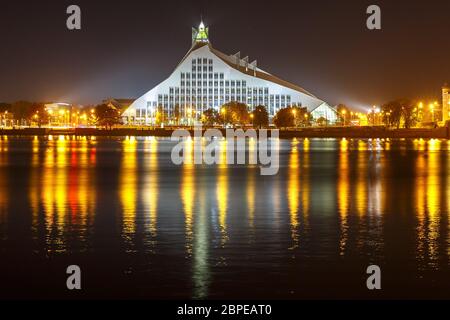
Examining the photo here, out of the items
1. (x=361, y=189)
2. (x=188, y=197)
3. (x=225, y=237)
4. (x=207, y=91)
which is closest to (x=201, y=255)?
(x=225, y=237)

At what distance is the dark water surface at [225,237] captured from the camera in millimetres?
10352

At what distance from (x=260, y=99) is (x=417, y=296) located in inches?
5167

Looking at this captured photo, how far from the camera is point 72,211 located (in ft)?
58.4

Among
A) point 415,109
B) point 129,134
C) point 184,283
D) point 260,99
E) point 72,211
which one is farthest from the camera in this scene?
point 260,99

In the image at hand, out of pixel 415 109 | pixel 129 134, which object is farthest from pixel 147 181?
pixel 415 109

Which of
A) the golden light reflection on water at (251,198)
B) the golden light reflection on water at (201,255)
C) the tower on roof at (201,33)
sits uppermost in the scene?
the tower on roof at (201,33)

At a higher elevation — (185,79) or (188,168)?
(185,79)

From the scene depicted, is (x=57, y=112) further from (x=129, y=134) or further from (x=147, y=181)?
(x=147, y=181)

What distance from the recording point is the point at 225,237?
1393 cm

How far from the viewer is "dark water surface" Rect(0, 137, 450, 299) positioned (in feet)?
34.0

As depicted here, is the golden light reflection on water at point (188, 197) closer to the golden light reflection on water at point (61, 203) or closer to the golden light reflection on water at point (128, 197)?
the golden light reflection on water at point (128, 197)

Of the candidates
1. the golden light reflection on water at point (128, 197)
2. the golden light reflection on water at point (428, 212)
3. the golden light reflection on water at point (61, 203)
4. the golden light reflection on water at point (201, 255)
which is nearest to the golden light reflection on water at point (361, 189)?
the golden light reflection on water at point (428, 212)

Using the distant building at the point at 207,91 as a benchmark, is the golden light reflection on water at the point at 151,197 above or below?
below

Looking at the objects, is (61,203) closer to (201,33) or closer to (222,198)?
(222,198)
